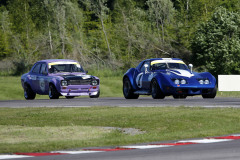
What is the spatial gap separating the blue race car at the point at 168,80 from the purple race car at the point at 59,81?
1770 millimetres

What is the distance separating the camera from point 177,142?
10.1 metres

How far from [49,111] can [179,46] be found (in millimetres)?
48800

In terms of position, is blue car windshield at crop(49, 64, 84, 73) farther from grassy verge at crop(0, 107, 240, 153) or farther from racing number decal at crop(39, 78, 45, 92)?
grassy verge at crop(0, 107, 240, 153)

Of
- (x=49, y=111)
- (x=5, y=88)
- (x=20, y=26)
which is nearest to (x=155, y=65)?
(x=49, y=111)

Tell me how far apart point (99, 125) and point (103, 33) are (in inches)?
2915

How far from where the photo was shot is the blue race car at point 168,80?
68.2 feet

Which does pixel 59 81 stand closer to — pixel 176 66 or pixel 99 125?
pixel 176 66

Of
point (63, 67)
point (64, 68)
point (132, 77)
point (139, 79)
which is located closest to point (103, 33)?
point (63, 67)

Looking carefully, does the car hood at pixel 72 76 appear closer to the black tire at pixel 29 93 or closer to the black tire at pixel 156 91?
the black tire at pixel 29 93

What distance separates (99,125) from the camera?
1362cm

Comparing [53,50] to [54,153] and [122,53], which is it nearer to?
[122,53]

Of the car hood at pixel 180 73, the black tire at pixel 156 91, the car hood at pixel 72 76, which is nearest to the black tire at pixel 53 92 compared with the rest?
the car hood at pixel 72 76

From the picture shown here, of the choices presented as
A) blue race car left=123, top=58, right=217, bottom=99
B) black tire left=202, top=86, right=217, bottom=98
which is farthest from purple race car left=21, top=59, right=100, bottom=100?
black tire left=202, top=86, right=217, bottom=98

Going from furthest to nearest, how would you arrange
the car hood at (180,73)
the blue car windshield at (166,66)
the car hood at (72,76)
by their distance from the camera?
1. the car hood at (72,76)
2. the blue car windshield at (166,66)
3. the car hood at (180,73)
